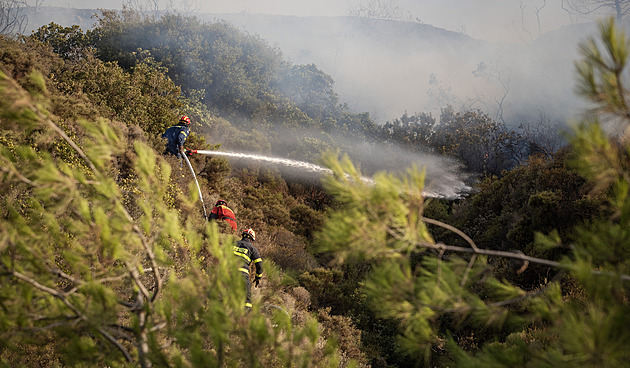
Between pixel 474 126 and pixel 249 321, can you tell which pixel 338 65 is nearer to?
pixel 474 126

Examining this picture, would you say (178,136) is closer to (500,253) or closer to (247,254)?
(247,254)

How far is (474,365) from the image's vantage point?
1909 millimetres

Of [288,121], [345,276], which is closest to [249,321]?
[345,276]

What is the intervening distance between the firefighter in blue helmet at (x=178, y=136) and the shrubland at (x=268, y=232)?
0.33 meters

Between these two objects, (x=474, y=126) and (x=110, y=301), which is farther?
(x=474, y=126)

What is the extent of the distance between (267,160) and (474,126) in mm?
13212

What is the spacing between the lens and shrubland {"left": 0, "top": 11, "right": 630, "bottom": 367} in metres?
1.90

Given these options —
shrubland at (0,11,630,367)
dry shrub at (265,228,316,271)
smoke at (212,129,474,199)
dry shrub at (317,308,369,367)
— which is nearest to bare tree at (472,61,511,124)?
shrubland at (0,11,630,367)

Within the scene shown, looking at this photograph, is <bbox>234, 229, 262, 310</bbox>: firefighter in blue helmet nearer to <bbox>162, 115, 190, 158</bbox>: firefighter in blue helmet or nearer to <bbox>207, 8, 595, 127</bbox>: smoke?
<bbox>162, 115, 190, 158</bbox>: firefighter in blue helmet

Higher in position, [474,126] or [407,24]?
[407,24]

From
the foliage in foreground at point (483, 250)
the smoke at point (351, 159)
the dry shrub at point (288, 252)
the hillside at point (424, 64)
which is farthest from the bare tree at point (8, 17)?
the foliage in foreground at point (483, 250)

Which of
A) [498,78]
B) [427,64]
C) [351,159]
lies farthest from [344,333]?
[427,64]

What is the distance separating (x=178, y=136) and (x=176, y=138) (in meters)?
0.20

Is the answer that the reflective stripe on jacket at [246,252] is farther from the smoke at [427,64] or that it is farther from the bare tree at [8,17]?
the bare tree at [8,17]
